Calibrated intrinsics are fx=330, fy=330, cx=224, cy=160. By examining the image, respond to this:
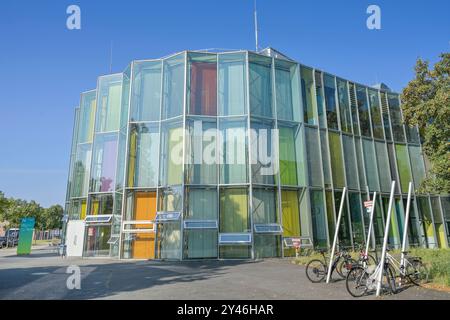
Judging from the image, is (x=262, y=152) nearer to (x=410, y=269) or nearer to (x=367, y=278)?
(x=410, y=269)

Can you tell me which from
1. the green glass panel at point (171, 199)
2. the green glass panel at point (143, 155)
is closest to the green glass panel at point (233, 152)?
the green glass panel at point (171, 199)

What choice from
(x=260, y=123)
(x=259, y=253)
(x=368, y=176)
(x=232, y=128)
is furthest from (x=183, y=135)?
(x=368, y=176)

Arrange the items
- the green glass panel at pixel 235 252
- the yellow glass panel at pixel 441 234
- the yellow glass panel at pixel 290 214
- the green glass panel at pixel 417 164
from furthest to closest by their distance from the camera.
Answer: the green glass panel at pixel 417 164, the yellow glass panel at pixel 441 234, the yellow glass panel at pixel 290 214, the green glass panel at pixel 235 252

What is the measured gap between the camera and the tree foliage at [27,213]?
1540 inches

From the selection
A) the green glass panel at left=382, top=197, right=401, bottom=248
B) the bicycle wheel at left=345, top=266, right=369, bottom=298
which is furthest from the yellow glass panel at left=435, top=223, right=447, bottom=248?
the bicycle wheel at left=345, top=266, right=369, bottom=298

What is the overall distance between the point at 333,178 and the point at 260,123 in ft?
21.1

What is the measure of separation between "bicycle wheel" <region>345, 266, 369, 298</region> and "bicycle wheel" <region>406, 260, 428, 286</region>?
208 centimetres

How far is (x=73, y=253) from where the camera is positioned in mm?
21938

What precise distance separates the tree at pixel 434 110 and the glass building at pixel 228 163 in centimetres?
296

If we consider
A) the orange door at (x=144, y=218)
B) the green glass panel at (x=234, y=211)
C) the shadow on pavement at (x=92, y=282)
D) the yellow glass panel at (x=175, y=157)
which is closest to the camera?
the shadow on pavement at (x=92, y=282)

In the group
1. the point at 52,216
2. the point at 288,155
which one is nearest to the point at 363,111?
the point at 288,155

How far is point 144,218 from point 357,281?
1371 centimetres

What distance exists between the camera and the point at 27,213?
57.8 meters

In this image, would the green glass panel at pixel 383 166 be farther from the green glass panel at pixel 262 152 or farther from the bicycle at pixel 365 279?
the bicycle at pixel 365 279
